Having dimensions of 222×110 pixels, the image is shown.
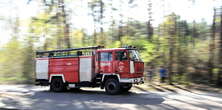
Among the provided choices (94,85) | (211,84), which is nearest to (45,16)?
(94,85)

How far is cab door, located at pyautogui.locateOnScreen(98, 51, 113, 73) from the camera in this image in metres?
17.2

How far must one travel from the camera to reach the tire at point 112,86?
17.0 metres

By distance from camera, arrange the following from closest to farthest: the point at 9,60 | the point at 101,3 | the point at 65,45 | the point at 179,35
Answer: the point at 179,35 → the point at 101,3 → the point at 65,45 → the point at 9,60

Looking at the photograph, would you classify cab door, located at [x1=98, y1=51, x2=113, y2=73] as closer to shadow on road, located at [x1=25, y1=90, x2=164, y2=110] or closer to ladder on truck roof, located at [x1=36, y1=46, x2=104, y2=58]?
ladder on truck roof, located at [x1=36, y1=46, x2=104, y2=58]

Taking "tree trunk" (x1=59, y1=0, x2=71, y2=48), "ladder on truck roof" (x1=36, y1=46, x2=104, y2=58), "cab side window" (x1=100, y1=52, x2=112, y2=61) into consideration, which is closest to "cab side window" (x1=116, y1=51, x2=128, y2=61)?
"cab side window" (x1=100, y1=52, x2=112, y2=61)

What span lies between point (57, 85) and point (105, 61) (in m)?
4.40

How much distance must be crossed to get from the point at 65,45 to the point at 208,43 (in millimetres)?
16759

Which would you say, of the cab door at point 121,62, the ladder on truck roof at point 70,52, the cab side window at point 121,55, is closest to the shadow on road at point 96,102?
the cab door at point 121,62

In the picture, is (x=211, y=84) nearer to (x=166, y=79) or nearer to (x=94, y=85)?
(x=166, y=79)

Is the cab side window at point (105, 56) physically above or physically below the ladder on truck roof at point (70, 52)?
below

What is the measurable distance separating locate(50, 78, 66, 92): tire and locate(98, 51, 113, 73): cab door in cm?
347

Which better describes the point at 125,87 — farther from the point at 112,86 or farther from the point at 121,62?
the point at 121,62

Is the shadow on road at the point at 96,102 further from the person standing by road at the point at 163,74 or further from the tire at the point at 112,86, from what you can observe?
the person standing by road at the point at 163,74

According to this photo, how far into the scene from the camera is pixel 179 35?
26.0 meters
